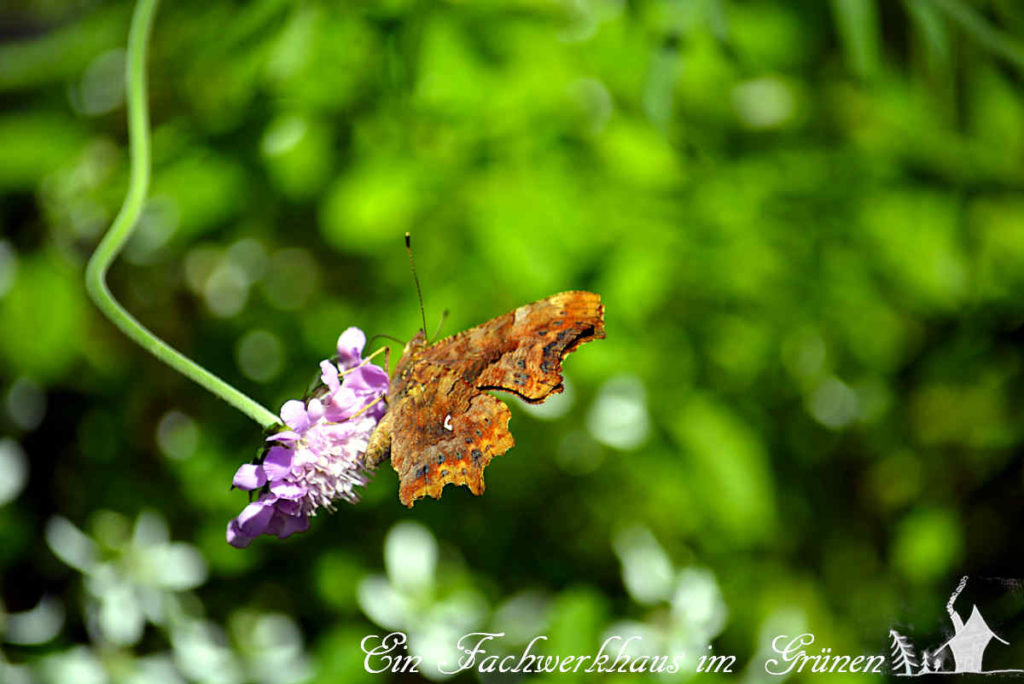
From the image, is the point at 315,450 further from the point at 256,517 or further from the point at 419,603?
the point at 419,603

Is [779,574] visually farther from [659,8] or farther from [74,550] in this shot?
[74,550]

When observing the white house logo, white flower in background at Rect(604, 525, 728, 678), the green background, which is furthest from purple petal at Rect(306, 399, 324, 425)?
the white house logo

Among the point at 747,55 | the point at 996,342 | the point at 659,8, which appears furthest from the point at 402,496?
the point at 996,342

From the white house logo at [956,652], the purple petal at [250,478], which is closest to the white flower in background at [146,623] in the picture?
the purple petal at [250,478]

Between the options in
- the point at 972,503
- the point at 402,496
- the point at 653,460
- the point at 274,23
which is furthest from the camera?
the point at 972,503

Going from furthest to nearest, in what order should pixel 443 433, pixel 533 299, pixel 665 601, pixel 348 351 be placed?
pixel 665 601
pixel 533 299
pixel 348 351
pixel 443 433

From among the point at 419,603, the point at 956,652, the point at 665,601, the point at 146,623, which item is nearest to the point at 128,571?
the point at 146,623

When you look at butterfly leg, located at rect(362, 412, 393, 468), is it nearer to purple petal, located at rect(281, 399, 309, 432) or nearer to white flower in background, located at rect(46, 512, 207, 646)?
purple petal, located at rect(281, 399, 309, 432)

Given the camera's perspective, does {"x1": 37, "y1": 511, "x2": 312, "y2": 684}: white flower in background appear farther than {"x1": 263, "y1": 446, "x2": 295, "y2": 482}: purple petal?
Yes
